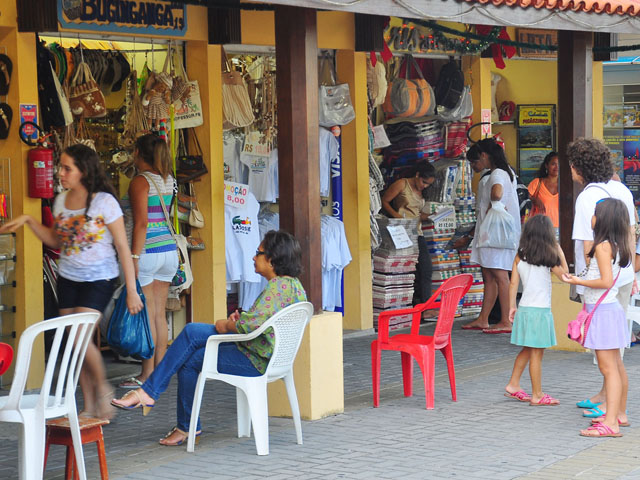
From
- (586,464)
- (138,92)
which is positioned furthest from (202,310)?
(586,464)

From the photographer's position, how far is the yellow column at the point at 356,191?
453 inches

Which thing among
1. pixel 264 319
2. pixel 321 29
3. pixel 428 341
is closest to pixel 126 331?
pixel 264 319

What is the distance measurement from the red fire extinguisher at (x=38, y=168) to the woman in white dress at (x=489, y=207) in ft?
15.9

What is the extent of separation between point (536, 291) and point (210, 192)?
11.2 feet

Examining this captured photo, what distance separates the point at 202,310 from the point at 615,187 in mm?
4168

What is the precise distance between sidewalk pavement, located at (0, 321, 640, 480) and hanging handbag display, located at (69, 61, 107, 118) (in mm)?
2345

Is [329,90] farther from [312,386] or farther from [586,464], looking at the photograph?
[586,464]

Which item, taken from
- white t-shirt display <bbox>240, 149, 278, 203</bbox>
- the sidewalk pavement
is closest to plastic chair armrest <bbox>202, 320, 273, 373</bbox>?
the sidewalk pavement

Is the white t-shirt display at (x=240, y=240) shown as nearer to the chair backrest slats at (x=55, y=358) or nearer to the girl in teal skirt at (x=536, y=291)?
the girl in teal skirt at (x=536, y=291)

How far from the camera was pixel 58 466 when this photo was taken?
6500 mm

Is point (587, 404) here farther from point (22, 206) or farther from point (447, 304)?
point (22, 206)

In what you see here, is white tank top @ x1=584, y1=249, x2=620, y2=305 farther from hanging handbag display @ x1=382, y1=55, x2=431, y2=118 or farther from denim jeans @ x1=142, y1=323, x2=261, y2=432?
hanging handbag display @ x1=382, y1=55, x2=431, y2=118

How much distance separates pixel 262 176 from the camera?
11023 millimetres

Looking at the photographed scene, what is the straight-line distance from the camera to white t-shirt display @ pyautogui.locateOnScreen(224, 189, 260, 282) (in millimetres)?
10445
